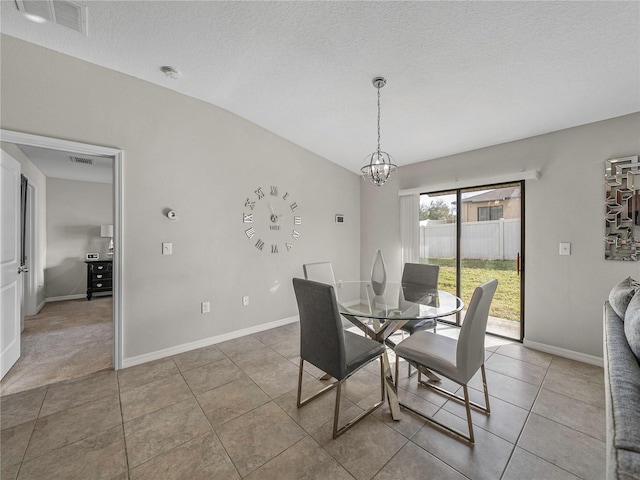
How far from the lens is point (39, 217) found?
4.54 metres

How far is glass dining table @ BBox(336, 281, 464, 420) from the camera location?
1.94m

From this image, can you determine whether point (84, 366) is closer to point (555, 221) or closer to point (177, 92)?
point (177, 92)

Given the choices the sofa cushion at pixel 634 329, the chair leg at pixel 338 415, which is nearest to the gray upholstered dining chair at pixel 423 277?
the chair leg at pixel 338 415

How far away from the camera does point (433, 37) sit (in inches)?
75.9

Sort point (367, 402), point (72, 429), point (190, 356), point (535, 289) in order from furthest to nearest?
1. point (535, 289)
2. point (190, 356)
3. point (367, 402)
4. point (72, 429)

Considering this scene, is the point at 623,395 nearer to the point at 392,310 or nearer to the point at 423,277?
the point at 392,310

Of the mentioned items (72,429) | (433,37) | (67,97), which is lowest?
(72,429)

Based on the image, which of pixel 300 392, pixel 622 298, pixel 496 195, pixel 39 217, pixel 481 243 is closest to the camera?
pixel 622 298

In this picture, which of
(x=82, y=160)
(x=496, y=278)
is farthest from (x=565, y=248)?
(x=82, y=160)

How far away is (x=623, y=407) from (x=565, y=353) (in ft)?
8.97


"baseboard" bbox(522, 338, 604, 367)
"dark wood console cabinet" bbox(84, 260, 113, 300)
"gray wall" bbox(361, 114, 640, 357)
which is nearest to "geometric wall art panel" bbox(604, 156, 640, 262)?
"gray wall" bbox(361, 114, 640, 357)

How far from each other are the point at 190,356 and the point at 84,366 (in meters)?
0.98

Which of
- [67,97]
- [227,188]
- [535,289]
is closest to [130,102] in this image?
[67,97]

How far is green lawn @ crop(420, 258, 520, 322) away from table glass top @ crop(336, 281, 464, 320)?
1.19 meters
